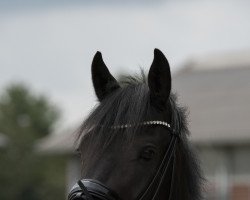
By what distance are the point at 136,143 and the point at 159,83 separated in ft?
1.35

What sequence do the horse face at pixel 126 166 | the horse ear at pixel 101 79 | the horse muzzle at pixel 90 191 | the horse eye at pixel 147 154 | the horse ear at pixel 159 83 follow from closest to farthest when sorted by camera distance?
the horse muzzle at pixel 90 191
the horse face at pixel 126 166
the horse eye at pixel 147 154
the horse ear at pixel 159 83
the horse ear at pixel 101 79

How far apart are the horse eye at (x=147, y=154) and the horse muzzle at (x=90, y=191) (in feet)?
0.97

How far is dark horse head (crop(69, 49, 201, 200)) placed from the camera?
477 centimetres

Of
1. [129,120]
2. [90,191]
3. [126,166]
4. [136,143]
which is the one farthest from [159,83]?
[90,191]

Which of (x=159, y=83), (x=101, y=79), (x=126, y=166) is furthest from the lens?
(x=101, y=79)

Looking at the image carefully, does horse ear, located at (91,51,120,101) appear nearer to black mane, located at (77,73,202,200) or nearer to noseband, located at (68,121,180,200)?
black mane, located at (77,73,202,200)

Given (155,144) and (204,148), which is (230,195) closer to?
(204,148)

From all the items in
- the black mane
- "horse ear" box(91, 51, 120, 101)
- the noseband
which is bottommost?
the noseband

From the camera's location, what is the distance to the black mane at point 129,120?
4.91 metres

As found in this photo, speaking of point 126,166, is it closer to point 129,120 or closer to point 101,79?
point 129,120

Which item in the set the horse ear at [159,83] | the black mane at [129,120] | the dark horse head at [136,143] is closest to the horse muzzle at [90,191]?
the dark horse head at [136,143]

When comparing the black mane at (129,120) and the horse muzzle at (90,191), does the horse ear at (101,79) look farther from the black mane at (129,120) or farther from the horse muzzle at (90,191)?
the horse muzzle at (90,191)

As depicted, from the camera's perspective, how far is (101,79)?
5.29 metres

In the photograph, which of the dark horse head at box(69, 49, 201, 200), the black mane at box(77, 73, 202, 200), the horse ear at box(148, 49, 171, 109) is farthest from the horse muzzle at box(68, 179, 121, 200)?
the horse ear at box(148, 49, 171, 109)
